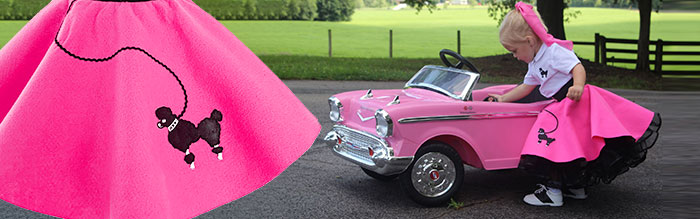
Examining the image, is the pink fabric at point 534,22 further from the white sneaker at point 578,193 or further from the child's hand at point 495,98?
the white sneaker at point 578,193

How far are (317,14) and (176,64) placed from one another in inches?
1282

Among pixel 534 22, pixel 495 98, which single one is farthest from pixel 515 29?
pixel 495 98

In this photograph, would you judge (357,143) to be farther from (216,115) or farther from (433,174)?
(216,115)

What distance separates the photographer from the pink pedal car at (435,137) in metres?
5.03

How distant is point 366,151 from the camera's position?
5.34m

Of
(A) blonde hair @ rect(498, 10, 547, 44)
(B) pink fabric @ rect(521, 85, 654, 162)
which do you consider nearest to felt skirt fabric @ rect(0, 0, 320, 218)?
(B) pink fabric @ rect(521, 85, 654, 162)

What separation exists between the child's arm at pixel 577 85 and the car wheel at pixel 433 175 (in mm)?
940

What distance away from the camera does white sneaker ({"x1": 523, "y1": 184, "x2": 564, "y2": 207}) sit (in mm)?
5281

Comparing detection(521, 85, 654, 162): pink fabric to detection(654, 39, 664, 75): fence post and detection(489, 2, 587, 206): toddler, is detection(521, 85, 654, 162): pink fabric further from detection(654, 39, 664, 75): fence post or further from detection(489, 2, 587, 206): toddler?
detection(654, 39, 664, 75): fence post

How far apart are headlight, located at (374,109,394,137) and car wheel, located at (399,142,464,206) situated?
30 centimetres

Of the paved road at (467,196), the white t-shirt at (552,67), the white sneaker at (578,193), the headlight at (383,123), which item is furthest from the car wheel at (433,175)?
the white sneaker at (578,193)

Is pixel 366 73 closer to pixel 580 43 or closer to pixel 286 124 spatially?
pixel 580 43

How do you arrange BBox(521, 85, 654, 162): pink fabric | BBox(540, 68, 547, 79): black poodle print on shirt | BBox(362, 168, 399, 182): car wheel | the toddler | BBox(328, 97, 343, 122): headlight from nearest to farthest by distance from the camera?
BBox(521, 85, 654, 162): pink fabric → the toddler → BBox(540, 68, 547, 79): black poodle print on shirt → BBox(328, 97, 343, 122): headlight → BBox(362, 168, 399, 182): car wheel

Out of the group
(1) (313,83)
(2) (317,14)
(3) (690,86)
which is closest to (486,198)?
(3) (690,86)
